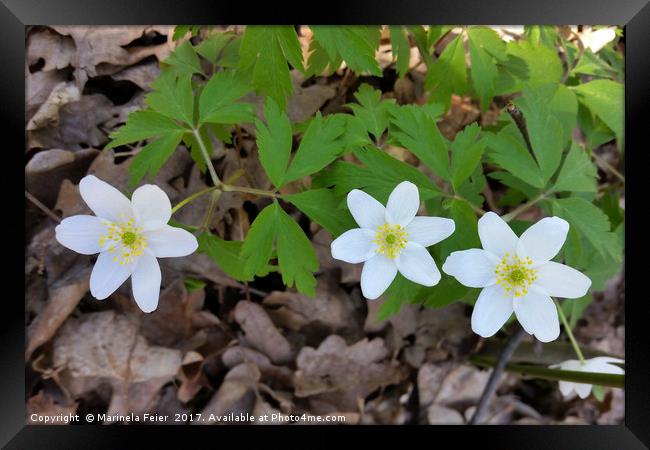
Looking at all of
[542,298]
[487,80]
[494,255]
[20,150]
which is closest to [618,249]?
[542,298]

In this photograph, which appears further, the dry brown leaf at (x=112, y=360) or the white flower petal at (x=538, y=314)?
the dry brown leaf at (x=112, y=360)

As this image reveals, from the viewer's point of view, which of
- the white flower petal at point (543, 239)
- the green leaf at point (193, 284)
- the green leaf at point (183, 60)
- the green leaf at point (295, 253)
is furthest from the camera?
the green leaf at point (193, 284)

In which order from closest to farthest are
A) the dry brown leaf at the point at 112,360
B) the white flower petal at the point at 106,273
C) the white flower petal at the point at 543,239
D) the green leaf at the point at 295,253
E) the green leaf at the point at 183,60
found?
the white flower petal at the point at 543,239 → the white flower petal at the point at 106,273 → the green leaf at the point at 295,253 → the green leaf at the point at 183,60 → the dry brown leaf at the point at 112,360

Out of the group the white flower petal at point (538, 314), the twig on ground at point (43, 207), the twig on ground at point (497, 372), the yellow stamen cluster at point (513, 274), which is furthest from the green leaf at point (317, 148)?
the twig on ground at point (497, 372)

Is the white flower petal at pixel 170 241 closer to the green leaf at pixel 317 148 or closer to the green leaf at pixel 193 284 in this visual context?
the green leaf at pixel 317 148

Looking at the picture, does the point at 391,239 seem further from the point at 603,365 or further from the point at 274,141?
the point at 603,365

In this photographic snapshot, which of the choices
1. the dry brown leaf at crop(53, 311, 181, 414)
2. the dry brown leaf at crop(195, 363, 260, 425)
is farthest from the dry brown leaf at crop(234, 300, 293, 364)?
the dry brown leaf at crop(53, 311, 181, 414)

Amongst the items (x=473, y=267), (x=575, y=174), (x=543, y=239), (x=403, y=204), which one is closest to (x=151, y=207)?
(x=403, y=204)
